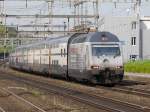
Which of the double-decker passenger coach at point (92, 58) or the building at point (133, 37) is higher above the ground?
the building at point (133, 37)

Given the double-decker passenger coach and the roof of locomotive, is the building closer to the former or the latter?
the double-decker passenger coach

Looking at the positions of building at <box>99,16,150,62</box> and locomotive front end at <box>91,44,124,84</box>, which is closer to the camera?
locomotive front end at <box>91,44,124,84</box>

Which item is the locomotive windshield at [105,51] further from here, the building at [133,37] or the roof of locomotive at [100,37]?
the building at [133,37]

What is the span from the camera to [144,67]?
56.1 meters

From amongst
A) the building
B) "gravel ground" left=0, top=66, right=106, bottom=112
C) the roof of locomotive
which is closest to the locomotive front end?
the roof of locomotive

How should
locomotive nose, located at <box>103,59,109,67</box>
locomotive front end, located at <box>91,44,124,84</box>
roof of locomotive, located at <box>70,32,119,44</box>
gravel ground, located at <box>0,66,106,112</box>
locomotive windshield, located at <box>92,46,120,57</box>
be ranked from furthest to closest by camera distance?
roof of locomotive, located at <box>70,32,119,44</box> < locomotive windshield, located at <box>92,46,120,57</box> < locomotive nose, located at <box>103,59,109,67</box> < locomotive front end, located at <box>91,44,124,84</box> < gravel ground, located at <box>0,66,106,112</box>

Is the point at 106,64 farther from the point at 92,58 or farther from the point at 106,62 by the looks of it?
the point at 92,58

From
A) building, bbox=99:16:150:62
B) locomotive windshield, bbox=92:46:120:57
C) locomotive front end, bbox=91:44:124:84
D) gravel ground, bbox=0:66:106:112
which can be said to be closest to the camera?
gravel ground, bbox=0:66:106:112

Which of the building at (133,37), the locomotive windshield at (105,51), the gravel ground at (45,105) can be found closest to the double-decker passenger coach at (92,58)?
the locomotive windshield at (105,51)

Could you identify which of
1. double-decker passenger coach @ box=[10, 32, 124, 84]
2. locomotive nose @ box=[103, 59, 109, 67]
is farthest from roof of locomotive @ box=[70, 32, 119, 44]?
locomotive nose @ box=[103, 59, 109, 67]

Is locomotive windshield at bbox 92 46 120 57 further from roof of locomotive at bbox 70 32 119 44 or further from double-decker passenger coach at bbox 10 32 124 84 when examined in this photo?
roof of locomotive at bbox 70 32 119 44

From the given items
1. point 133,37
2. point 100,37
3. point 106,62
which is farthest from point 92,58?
point 133,37

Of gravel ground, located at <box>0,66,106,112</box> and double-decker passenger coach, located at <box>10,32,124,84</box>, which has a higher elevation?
double-decker passenger coach, located at <box>10,32,124,84</box>

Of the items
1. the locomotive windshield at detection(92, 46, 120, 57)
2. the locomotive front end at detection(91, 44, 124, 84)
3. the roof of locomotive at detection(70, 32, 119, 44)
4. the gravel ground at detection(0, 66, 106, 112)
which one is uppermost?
the roof of locomotive at detection(70, 32, 119, 44)
